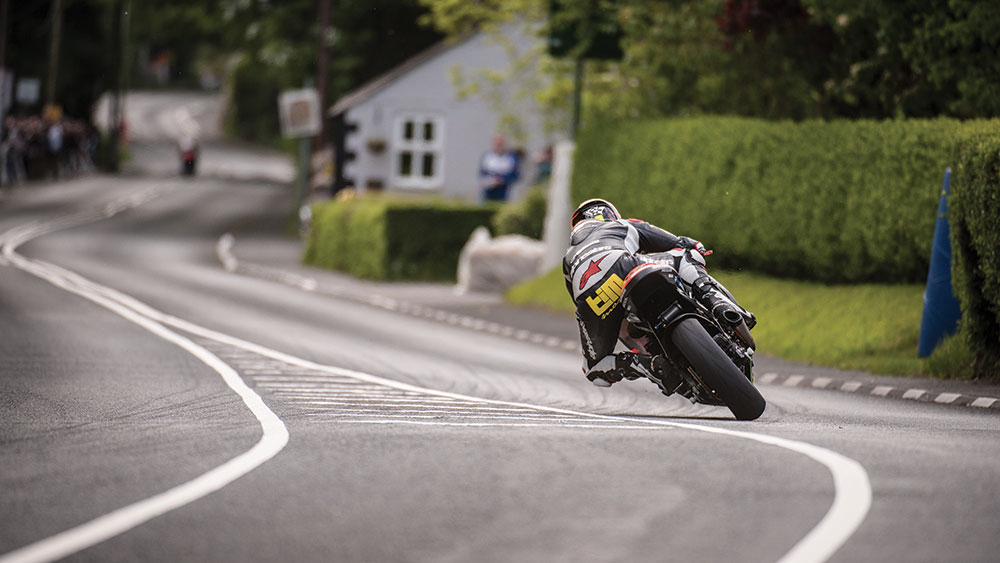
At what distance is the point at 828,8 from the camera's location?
21.3 m

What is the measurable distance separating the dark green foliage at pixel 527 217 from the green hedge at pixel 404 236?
3.21 feet

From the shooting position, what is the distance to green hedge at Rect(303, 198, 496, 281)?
33.2 metres

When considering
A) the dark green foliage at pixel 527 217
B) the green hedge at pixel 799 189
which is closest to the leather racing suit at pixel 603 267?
the green hedge at pixel 799 189

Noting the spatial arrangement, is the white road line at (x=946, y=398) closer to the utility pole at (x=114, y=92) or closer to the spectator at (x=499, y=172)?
the spectator at (x=499, y=172)

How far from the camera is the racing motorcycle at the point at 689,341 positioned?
399 inches

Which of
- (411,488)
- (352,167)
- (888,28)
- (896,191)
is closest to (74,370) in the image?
(411,488)

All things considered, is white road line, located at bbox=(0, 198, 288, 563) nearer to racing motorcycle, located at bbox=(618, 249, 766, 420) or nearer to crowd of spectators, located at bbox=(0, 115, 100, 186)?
racing motorcycle, located at bbox=(618, 249, 766, 420)

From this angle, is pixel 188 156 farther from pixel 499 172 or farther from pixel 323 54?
pixel 499 172

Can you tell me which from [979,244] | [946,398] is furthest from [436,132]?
[946,398]

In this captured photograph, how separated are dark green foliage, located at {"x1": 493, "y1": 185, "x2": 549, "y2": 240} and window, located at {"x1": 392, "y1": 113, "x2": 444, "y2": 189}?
1741 cm

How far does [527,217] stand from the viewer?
1307 inches

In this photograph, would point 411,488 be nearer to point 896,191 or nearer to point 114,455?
point 114,455

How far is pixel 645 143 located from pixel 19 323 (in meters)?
9.85

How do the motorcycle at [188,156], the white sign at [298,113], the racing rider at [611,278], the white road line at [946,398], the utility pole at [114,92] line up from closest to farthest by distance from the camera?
the racing rider at [611,278], the white road line at [946,398], the white sign at [298,113], the utility pole at [114,92], the motorcycle at [188,156]
